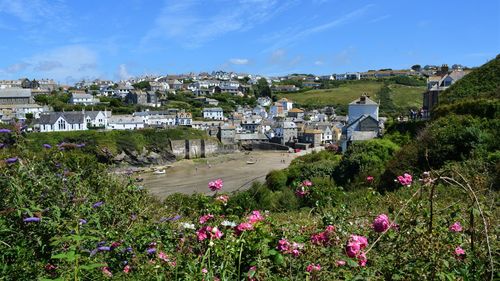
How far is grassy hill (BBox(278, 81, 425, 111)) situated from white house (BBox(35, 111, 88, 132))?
61.2m

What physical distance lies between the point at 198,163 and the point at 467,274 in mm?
53982

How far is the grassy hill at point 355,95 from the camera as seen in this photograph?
9669 centimetres

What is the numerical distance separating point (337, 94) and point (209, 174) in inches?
3263

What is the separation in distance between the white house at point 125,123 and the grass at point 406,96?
2177 inches

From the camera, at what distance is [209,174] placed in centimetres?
4394

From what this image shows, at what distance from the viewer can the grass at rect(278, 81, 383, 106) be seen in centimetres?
11012

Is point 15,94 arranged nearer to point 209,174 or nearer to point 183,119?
point 183,119

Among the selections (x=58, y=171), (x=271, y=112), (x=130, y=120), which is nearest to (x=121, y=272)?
(x=58, y=171)

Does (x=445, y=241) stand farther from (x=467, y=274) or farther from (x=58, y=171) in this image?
(x=58, y=171)

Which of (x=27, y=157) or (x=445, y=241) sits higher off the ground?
(x=27, y=157)

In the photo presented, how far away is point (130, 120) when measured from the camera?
73.6 m

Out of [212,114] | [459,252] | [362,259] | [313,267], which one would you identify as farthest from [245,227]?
[212,114]

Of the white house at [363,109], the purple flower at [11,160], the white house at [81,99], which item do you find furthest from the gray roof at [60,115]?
the purple flower at [11,160]

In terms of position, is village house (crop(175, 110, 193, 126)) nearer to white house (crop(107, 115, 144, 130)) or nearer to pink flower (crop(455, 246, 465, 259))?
white house (crop(107, 115, 144, 130))
